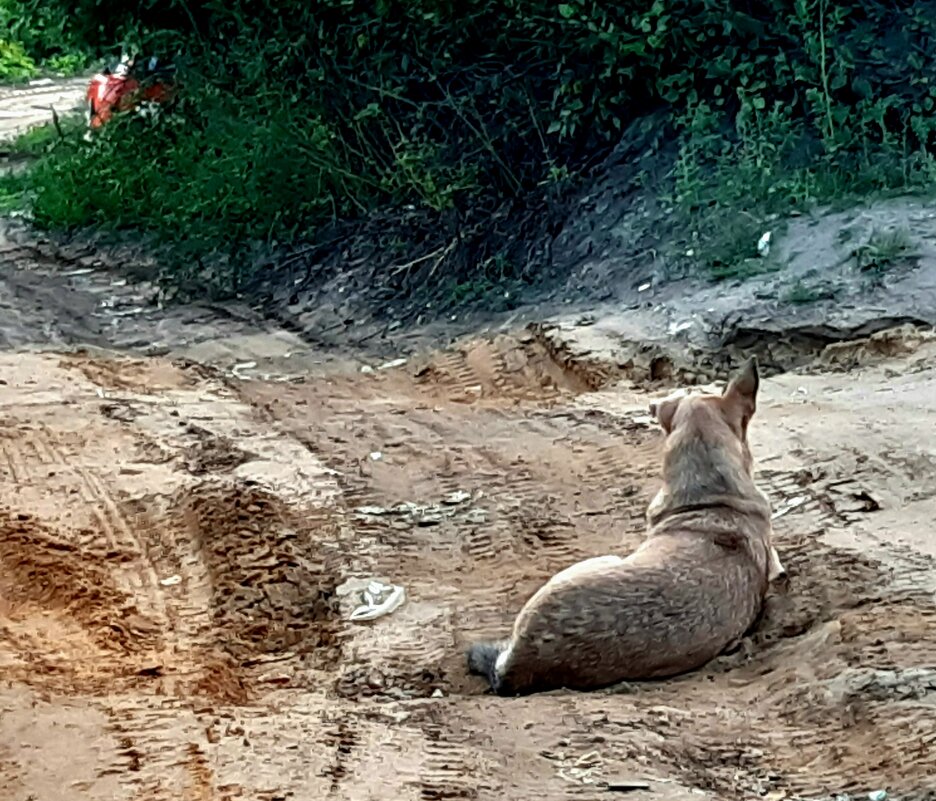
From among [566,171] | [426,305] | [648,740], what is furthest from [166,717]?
[566,171]

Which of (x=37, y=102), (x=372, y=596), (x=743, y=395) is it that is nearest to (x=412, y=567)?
(x=372, y=596)

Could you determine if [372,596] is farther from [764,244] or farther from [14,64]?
[14,64]

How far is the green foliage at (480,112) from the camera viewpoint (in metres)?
11.5

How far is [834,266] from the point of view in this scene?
10.0 meters

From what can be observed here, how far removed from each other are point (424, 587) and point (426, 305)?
574 cm

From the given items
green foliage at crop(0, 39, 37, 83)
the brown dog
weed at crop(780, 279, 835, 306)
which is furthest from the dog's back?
green foliage at crop(0, 39, 37, 83)

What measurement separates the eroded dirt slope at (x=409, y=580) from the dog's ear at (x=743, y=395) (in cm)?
58

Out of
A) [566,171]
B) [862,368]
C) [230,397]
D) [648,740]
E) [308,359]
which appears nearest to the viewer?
[648,740]

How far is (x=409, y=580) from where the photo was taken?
678 cm

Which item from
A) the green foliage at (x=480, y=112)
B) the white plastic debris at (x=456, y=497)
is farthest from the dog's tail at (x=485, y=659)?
the green foliage at (x=480, y=112)

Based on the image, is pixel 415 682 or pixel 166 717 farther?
pixel 415 682

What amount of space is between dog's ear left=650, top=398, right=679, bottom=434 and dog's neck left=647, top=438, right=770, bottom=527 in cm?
16

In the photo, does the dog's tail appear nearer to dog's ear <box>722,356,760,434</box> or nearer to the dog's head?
the dog's head

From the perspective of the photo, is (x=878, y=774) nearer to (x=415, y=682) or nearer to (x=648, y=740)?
(x=648, y=740)
